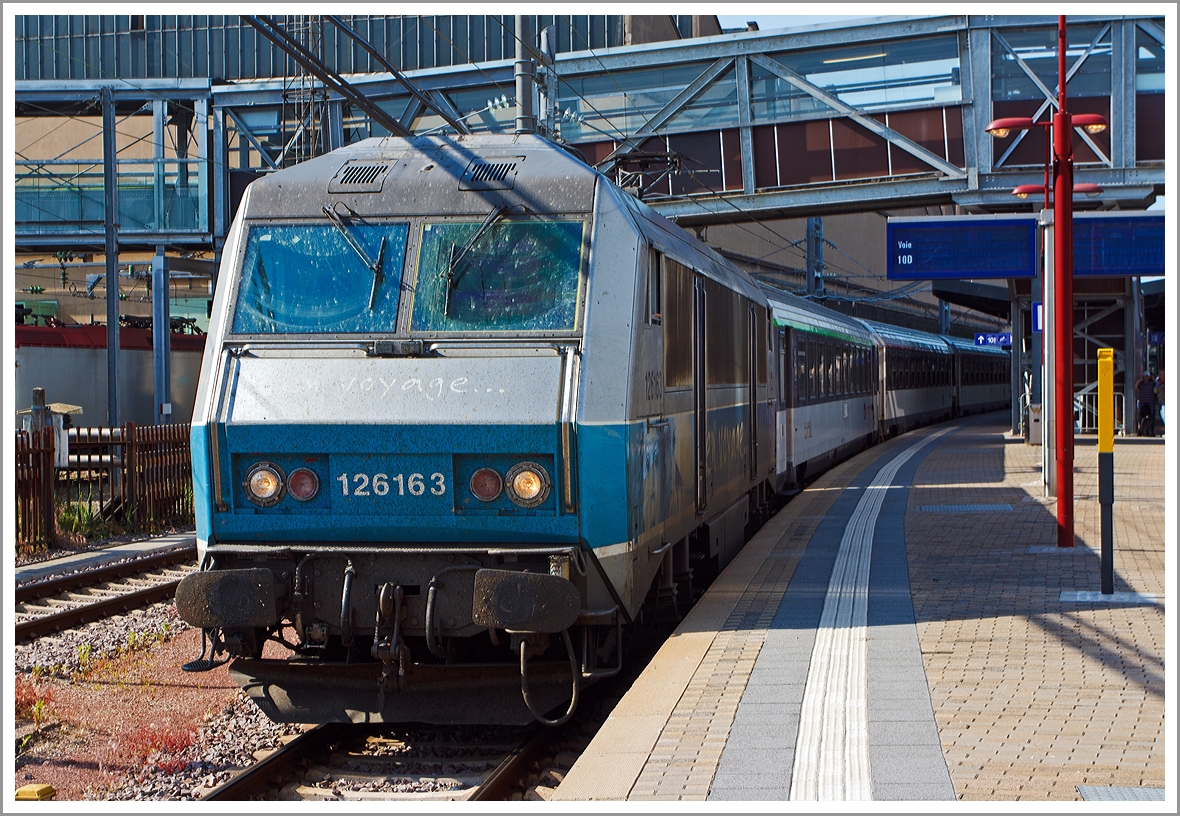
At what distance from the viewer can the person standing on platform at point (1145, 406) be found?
92.9ft

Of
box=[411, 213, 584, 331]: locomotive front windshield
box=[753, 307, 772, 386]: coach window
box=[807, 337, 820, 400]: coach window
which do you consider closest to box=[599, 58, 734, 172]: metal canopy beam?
box=[807, 337, 820, 400]: coach window

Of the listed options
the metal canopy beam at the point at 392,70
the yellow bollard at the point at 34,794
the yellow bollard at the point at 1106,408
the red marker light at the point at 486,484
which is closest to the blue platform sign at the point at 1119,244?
the yellow bollard at the point at 1106,408

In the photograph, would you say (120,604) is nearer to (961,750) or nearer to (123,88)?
(961,750)

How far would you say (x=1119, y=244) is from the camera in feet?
81.9

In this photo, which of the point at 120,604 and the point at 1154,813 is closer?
the point at 1154,813

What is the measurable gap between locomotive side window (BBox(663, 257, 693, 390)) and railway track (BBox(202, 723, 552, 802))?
2386 mm

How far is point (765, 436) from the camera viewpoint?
1360 centimetres

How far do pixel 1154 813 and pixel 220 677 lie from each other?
20.4 feet

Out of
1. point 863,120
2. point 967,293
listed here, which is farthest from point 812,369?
point 967,293

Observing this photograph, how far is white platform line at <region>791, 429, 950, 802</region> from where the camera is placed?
4934 millimetres

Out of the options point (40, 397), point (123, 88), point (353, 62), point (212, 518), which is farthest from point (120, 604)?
point (353, 62)

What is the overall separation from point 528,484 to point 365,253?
5.45ft

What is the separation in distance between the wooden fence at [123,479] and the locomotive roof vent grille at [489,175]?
9146 mm

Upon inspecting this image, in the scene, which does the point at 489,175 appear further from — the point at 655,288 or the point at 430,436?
the point at 430,436
